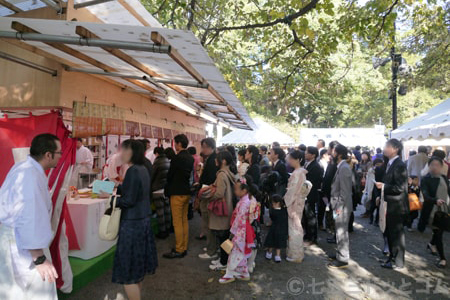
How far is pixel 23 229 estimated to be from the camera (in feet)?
6.72

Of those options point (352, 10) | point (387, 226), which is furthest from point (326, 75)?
point (387, 226)

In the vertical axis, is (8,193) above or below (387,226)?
above

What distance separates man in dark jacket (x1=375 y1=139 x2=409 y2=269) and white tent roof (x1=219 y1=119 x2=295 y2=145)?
8.46 m

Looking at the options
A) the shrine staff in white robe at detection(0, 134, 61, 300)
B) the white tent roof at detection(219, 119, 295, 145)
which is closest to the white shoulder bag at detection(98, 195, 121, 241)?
the shrine staff in white robe at detection(0, 134, 61, 300)

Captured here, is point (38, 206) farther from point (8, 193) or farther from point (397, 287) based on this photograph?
point (397, 287)

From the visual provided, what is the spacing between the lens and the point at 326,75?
8.12 metres

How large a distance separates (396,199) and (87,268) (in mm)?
4485

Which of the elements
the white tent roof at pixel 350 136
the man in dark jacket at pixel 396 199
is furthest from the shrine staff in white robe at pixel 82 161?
the white tent roof at pixel 350 136

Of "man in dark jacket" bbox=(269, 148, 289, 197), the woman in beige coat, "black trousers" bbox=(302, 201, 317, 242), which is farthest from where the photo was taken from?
"man in dark jacket" bbox=(269, 148, 289, 197)

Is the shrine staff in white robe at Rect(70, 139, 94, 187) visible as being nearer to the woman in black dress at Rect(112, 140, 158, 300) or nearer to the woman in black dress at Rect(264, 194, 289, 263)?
the woman in black dress at Rect(112, 140, 158, 300)

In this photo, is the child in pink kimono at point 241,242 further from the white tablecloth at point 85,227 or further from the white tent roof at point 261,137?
the white tent roof at point 261,137

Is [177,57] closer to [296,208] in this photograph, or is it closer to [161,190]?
[296,208]

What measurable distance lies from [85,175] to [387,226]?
19.1 feet

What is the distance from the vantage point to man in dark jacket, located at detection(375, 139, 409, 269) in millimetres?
4254
